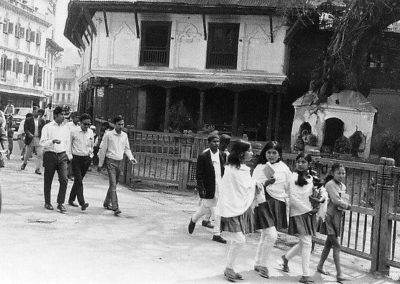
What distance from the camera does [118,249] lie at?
23.1 feet

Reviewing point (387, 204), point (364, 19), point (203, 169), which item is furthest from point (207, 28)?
point (387, 204)

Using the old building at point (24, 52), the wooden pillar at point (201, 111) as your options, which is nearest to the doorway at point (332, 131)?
the wooden pillar at point (201, 111)

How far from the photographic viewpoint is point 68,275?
5598 millimetres

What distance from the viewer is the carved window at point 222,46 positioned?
22.5 m

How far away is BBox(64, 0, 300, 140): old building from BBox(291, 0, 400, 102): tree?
176cm

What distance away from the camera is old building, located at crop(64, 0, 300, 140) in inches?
875

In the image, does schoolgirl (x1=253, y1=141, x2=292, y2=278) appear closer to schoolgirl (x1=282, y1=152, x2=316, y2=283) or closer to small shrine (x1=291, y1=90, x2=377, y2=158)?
schoolgirl (x1=282, y1=152, x2=316, y2=283)

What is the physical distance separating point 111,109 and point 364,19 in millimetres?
Result: 11649

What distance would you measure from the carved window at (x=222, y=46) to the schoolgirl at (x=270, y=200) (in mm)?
16290

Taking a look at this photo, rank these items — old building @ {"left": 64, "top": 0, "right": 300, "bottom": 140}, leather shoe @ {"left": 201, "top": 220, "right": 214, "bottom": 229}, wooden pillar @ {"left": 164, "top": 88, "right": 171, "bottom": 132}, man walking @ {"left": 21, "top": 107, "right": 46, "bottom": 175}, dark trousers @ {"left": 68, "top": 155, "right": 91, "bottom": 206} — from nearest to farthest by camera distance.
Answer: leather shoe @ {"left": 201, "top": 220, "right": 214, "bottom": 229}
dark trousers @ {"left": 68, "top": 155, "right": 91, "bottom": 206}
man walking @ {"left": 21, "top": 107, "right": 46, "bottom": 175}
old building @ {"left": 64, "top": 0, "right": 300, "bottom": 140}
wooden pillar @ {"left": 164, "top": 88, "right": 171, "bottom": 132}

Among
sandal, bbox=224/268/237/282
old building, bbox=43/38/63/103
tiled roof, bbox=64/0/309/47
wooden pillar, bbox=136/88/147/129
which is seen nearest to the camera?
sandal, bbox=224/268/237/282

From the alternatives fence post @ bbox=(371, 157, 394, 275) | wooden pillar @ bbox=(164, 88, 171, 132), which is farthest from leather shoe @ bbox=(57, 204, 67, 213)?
wooden pillar @ bbox=(164, 88, 171, 132)

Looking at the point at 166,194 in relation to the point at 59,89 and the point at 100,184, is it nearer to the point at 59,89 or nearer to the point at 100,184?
the point at 100,184

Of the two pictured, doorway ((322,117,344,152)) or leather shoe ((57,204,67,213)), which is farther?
doorway ((322,117,344,152))
